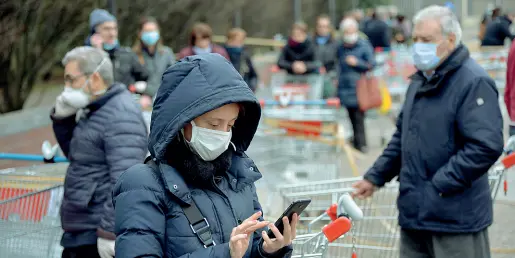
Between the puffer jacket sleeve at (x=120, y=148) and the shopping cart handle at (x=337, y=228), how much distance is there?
49.2 inches

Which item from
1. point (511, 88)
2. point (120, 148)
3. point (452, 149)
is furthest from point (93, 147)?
point (511, 88)

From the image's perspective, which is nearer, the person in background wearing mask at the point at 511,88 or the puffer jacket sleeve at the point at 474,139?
the puffer jacket sleeve at the point at 474,139

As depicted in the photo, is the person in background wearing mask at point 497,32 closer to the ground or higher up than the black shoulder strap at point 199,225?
closer to the ground

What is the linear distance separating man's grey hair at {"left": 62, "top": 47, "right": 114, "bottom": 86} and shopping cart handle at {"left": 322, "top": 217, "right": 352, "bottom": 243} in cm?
181

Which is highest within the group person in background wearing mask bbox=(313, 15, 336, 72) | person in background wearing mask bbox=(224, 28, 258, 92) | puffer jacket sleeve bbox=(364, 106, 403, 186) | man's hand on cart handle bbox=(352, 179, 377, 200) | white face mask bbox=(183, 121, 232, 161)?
white face mask bbox=(183, 121, 232, 161)

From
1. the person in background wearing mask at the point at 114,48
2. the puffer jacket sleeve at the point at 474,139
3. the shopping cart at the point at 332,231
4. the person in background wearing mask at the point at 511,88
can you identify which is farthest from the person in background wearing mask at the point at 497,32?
the shopping cart at the point at 332,231

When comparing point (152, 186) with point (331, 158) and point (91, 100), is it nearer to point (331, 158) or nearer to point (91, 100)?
point (91, 100)

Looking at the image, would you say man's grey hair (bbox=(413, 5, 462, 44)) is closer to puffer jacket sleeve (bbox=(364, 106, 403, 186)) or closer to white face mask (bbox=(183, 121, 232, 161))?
puffer jacket sleeve (bbox=(364, 106, 403, 186))

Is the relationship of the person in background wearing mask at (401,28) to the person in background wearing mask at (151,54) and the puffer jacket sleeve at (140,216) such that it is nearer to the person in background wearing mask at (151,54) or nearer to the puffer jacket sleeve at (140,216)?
the person in background wearing mask at (151,54)

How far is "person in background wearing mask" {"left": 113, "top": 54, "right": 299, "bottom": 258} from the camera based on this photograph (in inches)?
106

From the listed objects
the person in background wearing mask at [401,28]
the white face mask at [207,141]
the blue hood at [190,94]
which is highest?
the blue hood at [190,94]

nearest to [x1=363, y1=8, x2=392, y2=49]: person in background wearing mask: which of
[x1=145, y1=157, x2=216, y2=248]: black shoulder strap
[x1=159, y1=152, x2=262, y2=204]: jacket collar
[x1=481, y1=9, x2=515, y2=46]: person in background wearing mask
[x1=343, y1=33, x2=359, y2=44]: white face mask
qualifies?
[x1=481, y1=9, x2=515, y2=46]: person in background wearing mask

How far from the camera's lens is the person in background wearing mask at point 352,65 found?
11.5 metres

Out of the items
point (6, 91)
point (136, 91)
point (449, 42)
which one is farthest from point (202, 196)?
point (6, 91)
